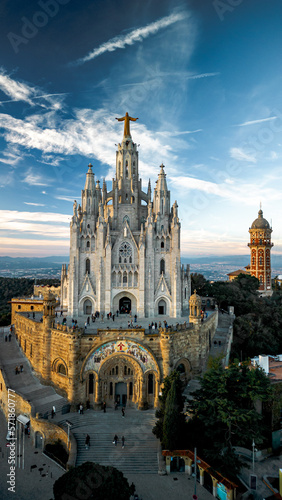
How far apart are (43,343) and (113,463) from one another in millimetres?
12837

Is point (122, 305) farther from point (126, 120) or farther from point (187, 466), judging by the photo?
point (126, 120)

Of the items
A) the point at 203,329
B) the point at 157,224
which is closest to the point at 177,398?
the point at 203,329

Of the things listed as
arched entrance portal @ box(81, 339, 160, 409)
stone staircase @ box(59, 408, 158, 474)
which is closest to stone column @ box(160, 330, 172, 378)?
arched entrance portal @ box(81, 339, 160, 409)

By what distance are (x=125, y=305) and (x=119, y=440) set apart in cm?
1806

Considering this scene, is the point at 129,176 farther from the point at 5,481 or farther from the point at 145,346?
the point at 5,481

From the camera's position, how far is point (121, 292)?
125 feet

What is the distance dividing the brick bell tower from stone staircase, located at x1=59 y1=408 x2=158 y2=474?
61.3m

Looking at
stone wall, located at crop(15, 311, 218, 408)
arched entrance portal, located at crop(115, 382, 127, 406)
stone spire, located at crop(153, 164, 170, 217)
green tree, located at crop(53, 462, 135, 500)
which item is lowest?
arched entrance portal, located at crop(115, 382, 127, 406)

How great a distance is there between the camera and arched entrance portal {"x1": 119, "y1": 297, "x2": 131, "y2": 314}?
1534 inches

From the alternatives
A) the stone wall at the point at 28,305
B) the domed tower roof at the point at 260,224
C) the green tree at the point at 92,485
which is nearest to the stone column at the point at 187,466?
the green tree at the point at 92,485

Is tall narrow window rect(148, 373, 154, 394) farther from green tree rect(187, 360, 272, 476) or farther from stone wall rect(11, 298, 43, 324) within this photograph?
stone wall rect(11, 298, 43, 324)

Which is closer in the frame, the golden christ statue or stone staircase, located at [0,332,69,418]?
stone staircase, located at [0,332,69,418]

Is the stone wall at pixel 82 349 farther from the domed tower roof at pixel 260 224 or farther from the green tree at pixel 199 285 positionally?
the domed tower roof at pixel 260 224

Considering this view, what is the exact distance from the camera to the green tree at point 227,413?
18.9 metres
